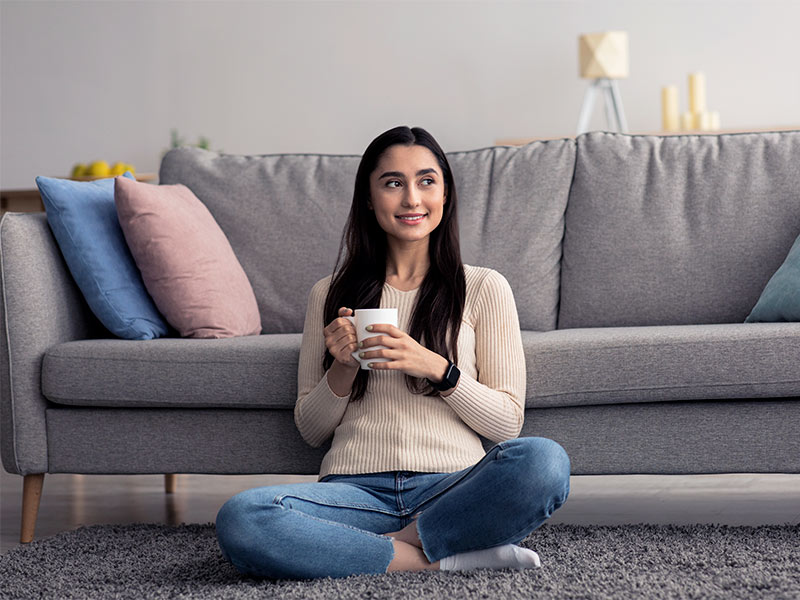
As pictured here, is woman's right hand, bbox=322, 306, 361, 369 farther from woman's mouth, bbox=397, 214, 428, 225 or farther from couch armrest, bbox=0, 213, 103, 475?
couch armrest, bbox=0, 213, 103, 475

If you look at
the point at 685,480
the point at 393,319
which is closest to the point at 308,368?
the point at 393,319

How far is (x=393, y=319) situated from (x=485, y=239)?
37.8 inches

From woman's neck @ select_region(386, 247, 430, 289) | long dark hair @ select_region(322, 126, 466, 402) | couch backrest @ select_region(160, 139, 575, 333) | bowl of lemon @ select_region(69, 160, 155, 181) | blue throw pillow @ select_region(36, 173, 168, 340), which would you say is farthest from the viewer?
bowl of lemon @ select_region(69, 160, 155, 181)

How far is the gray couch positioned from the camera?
1864mm

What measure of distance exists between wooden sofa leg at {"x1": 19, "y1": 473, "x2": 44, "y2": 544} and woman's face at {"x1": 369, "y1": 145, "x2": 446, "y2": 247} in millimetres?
983

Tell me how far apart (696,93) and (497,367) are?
3.33m

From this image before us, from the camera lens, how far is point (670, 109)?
Result: 4656 mm

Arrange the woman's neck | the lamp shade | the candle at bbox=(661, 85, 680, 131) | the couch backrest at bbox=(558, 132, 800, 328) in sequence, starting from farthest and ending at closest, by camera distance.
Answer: the candle at bbox=(661, 85, 680, 131)
the lamp shade
the couch backrest at bbox=(558, 132, 800, 328)
the woman's neck

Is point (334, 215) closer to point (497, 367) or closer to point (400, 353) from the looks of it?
point (497, 367)

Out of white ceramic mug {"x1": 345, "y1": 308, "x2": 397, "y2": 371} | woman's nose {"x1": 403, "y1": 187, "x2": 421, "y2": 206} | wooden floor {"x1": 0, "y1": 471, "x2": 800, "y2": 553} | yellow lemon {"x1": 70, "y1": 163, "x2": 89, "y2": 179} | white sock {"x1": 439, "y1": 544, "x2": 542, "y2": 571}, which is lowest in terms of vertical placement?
wooden floor {"x1": 0, "y1": 471, "x2": 800, "y2": 553}

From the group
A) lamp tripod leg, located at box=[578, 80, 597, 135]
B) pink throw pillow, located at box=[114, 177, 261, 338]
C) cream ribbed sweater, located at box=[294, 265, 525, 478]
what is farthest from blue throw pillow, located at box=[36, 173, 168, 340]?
lamp tripod leg, located at box=[578, 80, 597, 135]

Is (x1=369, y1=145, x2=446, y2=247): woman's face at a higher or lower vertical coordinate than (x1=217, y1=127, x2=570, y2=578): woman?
higher

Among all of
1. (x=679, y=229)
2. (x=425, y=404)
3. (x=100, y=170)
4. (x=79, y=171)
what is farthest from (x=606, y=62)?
(x=425, y=404)

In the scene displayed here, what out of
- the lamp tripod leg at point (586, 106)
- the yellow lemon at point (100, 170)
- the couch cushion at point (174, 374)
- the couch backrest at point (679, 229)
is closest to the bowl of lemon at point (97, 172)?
the yellow lemon at point (100, 170)
